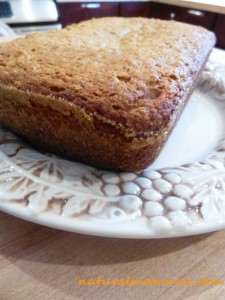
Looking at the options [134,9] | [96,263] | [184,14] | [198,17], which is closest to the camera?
[96,263]

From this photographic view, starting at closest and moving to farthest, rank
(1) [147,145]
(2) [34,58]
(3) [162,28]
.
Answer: (1) [147,145] < (2) [34,58] < (3) [162,28]

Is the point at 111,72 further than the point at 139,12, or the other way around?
the point at 139,12

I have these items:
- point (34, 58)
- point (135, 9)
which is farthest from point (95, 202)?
point (135, 9)

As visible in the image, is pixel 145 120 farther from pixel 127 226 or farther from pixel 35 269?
pixel 35 269

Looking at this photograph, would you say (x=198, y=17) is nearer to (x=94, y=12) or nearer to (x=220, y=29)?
(x=220, y=29)

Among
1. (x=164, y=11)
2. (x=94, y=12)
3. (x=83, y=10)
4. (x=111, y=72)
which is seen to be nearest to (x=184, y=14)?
(x=164, y=11)
